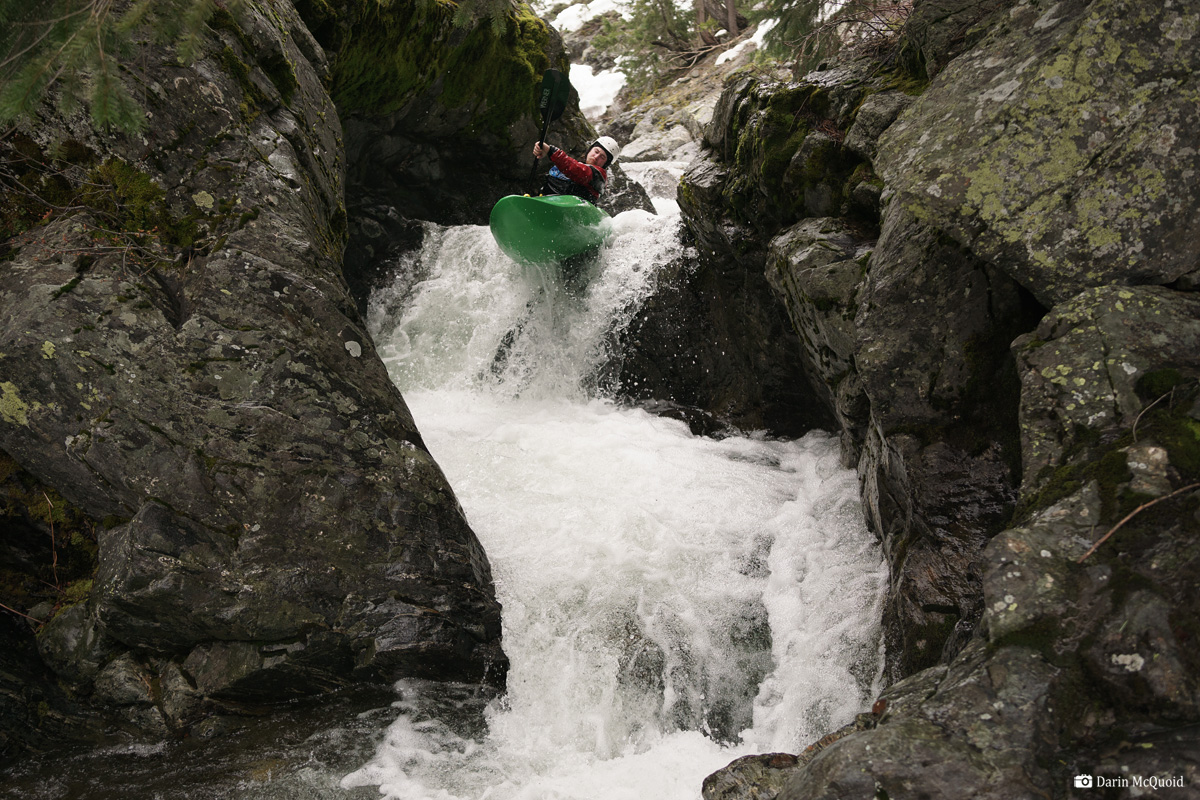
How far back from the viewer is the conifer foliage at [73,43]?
2742 mm

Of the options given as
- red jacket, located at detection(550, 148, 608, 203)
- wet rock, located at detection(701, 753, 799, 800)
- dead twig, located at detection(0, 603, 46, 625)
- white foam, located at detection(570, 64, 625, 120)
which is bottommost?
wet rock, located at detection(701, 753, 799, 800)

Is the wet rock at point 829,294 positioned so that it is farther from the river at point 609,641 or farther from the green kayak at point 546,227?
the green kayak at point 546,227

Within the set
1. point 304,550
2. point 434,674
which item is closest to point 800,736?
point 434,674

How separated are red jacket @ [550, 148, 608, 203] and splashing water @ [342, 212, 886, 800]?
63.2 inches

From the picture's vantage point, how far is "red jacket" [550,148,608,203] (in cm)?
944

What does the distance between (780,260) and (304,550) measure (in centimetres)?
456

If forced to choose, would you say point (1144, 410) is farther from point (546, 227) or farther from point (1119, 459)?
point (546, 227)

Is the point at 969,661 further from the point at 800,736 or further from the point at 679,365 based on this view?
the point at 679,365

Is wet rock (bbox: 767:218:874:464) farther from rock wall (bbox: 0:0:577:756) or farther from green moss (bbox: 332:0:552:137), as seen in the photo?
green moss (bbox: 332:0:552:137)

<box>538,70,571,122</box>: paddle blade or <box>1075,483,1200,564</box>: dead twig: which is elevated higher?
<box>538,70,571,122</box>: paddle blade

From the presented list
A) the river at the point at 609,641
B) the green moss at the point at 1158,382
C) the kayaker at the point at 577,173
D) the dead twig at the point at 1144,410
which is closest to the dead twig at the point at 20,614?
→ the river at the point at 609,641

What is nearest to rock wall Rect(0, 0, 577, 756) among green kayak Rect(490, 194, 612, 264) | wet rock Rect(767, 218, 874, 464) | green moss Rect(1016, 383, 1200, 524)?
wet rock Rect(767, 218, 874, 464)

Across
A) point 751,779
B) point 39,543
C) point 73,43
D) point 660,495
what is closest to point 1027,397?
point 751,779

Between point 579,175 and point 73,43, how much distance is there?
23.6 ft
